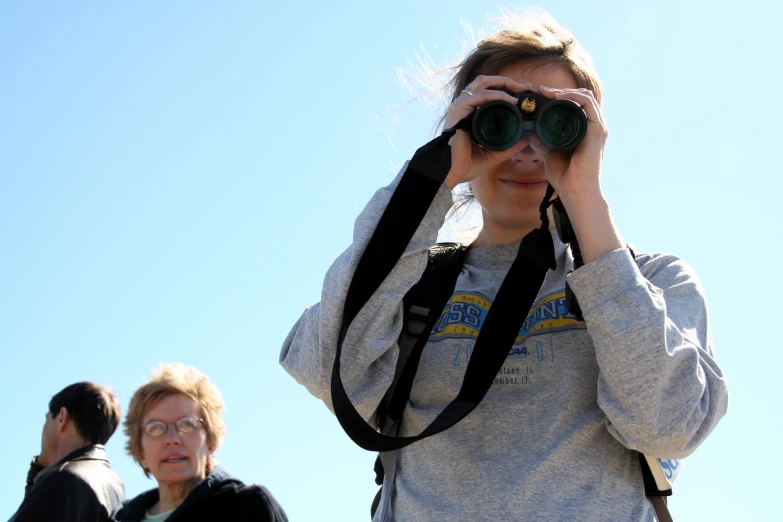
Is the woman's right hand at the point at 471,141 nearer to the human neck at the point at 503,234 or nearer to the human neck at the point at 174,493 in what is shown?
the human neck at the point at 503,234

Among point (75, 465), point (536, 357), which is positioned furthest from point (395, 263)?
point (75, 465)

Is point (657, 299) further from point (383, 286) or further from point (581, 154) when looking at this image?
point (383, 286)

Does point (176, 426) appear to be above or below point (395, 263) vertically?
below

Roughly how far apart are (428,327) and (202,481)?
274 centimetres

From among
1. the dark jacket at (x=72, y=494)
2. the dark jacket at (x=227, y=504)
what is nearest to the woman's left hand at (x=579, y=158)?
the dark jacket at (x=227, y=504)

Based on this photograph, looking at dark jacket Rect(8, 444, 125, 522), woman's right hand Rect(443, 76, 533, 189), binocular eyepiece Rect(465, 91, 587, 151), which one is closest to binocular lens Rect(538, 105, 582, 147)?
binocular eyepiece Rect(465, 91, 587, 151)

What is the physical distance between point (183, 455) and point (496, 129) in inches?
125

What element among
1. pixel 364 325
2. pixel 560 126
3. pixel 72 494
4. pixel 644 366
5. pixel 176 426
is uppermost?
pixel 560 126

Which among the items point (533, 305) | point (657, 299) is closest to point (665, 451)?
point (657, 299)

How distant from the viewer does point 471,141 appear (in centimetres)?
293

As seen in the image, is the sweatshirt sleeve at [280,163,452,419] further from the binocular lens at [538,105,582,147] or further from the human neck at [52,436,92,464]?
the human neck at [52,436,92,464]

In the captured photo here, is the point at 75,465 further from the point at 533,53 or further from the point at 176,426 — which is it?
the point at 533,53

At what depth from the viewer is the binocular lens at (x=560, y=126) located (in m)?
2.82

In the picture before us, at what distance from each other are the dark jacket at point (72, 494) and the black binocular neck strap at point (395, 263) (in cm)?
353
